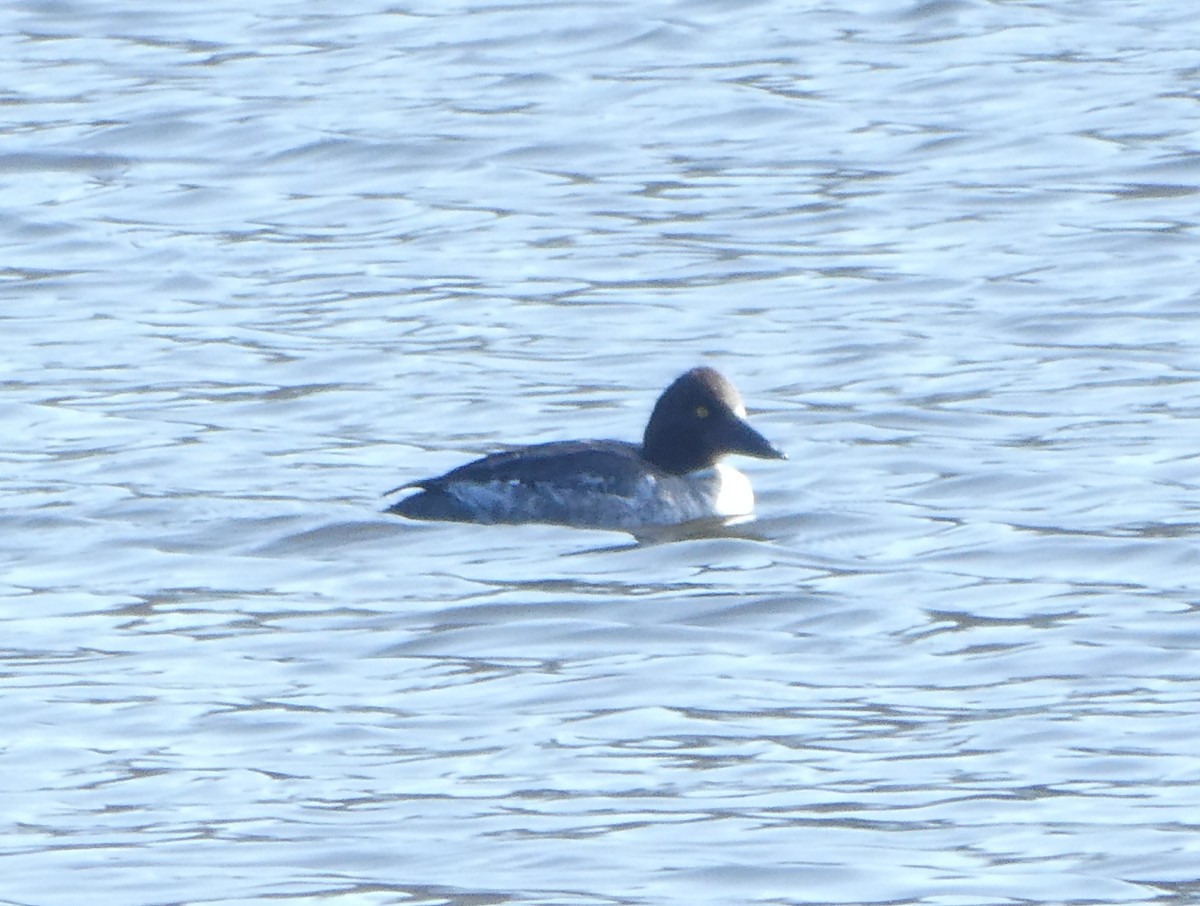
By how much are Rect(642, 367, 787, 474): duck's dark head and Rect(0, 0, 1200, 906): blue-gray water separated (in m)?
0.28

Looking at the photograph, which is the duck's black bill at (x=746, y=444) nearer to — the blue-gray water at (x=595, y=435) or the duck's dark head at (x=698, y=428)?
the duck's dark head at (x=698, y=428)

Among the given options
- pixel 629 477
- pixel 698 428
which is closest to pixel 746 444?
pixel 698 428

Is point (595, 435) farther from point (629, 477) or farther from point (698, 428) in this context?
point (629, 477)

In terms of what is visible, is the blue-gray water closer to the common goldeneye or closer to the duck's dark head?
the common goldeneye

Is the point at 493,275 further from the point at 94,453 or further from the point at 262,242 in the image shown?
the point at 94,453

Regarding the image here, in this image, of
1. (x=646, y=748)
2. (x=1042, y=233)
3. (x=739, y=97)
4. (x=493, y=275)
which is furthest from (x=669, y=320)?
(x=646, y=748)

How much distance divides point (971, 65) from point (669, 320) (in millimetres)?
5569

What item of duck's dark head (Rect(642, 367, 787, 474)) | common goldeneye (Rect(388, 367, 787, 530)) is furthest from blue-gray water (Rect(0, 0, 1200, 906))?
duck's dark head (Rect(642, 367, 787, 474))

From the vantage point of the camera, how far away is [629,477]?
11.8 meters

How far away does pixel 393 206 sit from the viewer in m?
17.2

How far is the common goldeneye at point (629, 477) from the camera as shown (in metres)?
11.4

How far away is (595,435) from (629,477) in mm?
1359

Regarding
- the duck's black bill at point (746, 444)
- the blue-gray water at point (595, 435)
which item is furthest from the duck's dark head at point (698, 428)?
the blue-gray water at point (595, 435)

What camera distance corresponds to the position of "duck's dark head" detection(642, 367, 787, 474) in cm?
1205
